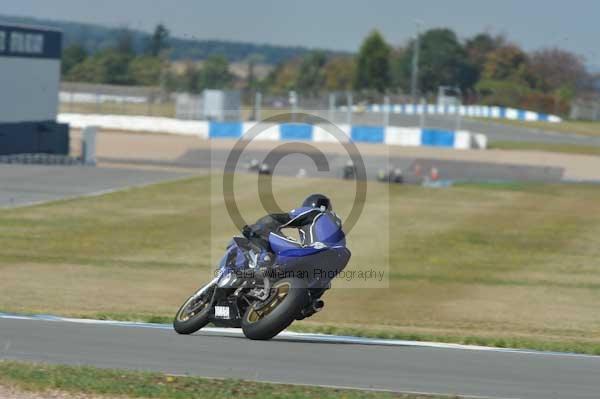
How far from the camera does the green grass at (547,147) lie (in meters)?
60.4

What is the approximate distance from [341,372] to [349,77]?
101m

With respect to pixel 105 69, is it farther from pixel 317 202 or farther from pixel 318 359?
pixel 318 359

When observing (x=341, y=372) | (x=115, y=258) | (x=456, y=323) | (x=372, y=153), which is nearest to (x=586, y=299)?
(x=456, y=323)

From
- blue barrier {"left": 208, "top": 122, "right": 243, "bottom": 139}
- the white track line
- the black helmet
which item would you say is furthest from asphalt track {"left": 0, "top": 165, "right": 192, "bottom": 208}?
the black helmet

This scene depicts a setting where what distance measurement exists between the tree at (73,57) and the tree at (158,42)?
740 cm

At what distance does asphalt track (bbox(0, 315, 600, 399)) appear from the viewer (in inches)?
339

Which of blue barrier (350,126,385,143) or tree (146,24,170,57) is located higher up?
tree (146,24,170,57)

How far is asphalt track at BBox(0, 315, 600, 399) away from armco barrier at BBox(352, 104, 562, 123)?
5107cm

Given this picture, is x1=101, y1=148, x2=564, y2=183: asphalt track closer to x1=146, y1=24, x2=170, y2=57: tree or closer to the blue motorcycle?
x1=146, y1=24, x2=170, y2=57: tree

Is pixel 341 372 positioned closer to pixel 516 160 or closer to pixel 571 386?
pixel 571 386

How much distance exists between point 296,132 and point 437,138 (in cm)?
783

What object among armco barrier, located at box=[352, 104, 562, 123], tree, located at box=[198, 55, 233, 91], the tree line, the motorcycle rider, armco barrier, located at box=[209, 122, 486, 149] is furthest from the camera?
tree, located at box=[198, 55, 233, 91]

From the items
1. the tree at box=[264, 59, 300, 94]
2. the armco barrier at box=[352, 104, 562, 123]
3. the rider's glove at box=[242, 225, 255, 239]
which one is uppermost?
the tree at box=[264, 59, 300, 94]

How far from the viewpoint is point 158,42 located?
58938 millimetres
